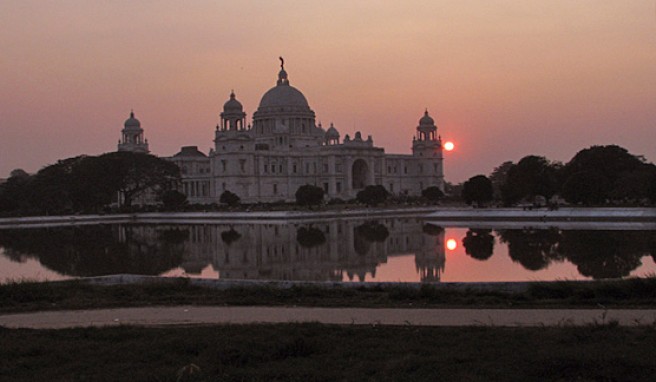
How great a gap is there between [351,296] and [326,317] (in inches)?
99.6

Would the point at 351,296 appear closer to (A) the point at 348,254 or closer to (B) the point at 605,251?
(A) the point at 348,254

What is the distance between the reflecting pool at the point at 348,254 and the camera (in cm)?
2183

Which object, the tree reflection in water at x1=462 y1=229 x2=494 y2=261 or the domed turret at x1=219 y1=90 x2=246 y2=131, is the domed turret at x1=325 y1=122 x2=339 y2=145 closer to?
the domed turret at x1=219 y1=90 x2=246 y2=131

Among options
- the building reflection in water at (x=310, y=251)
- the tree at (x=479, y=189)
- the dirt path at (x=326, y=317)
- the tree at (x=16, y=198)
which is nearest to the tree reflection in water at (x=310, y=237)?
the building reflection in water at (x=310, y=251)

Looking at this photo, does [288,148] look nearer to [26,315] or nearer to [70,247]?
[70,247]

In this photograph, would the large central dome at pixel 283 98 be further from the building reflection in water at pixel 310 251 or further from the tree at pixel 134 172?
the building reflection in water at pixel 310 251

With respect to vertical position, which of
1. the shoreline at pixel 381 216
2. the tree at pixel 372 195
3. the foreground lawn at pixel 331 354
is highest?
the tree at pixel 372 195

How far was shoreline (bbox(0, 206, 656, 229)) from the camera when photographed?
1746 inches

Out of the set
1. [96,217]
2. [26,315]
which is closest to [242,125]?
[96,217]

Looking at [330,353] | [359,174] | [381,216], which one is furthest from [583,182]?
[359,174]

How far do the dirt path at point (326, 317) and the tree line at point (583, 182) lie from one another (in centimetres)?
4127

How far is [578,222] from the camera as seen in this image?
44062 millimetres

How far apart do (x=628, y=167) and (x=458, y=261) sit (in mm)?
43427

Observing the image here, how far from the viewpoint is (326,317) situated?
37.3ft
